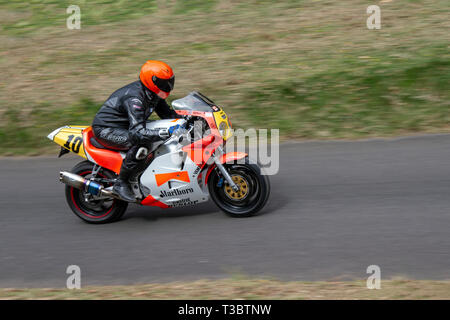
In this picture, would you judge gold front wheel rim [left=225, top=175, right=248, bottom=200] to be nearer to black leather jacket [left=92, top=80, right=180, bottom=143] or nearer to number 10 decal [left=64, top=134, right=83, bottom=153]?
black leather jacket [left=92, top=80, right=180, bottom=143]

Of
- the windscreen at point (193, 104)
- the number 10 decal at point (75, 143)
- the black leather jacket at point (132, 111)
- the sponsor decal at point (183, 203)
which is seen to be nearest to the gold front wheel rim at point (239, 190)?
the sponsor decal at point (183, 203)

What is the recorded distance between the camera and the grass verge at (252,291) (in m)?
5.24

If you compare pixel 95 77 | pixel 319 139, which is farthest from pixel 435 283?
pixel 95 77

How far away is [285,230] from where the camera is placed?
275 inches

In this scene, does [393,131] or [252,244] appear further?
[393,131]

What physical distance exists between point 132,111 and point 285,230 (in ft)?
7.05

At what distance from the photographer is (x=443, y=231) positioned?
21.8 ft

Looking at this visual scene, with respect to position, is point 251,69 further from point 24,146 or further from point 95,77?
point 24,146

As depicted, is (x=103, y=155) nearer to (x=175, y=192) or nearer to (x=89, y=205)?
(x=89, y=205)

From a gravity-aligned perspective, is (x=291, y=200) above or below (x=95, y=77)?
below

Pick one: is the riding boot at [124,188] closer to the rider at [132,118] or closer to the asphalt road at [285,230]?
the rider at [132,118]

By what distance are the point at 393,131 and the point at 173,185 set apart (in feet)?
13.3

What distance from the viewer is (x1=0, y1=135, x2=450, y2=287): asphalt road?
20.3ft

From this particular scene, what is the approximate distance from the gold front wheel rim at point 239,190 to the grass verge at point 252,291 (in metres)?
1.58
